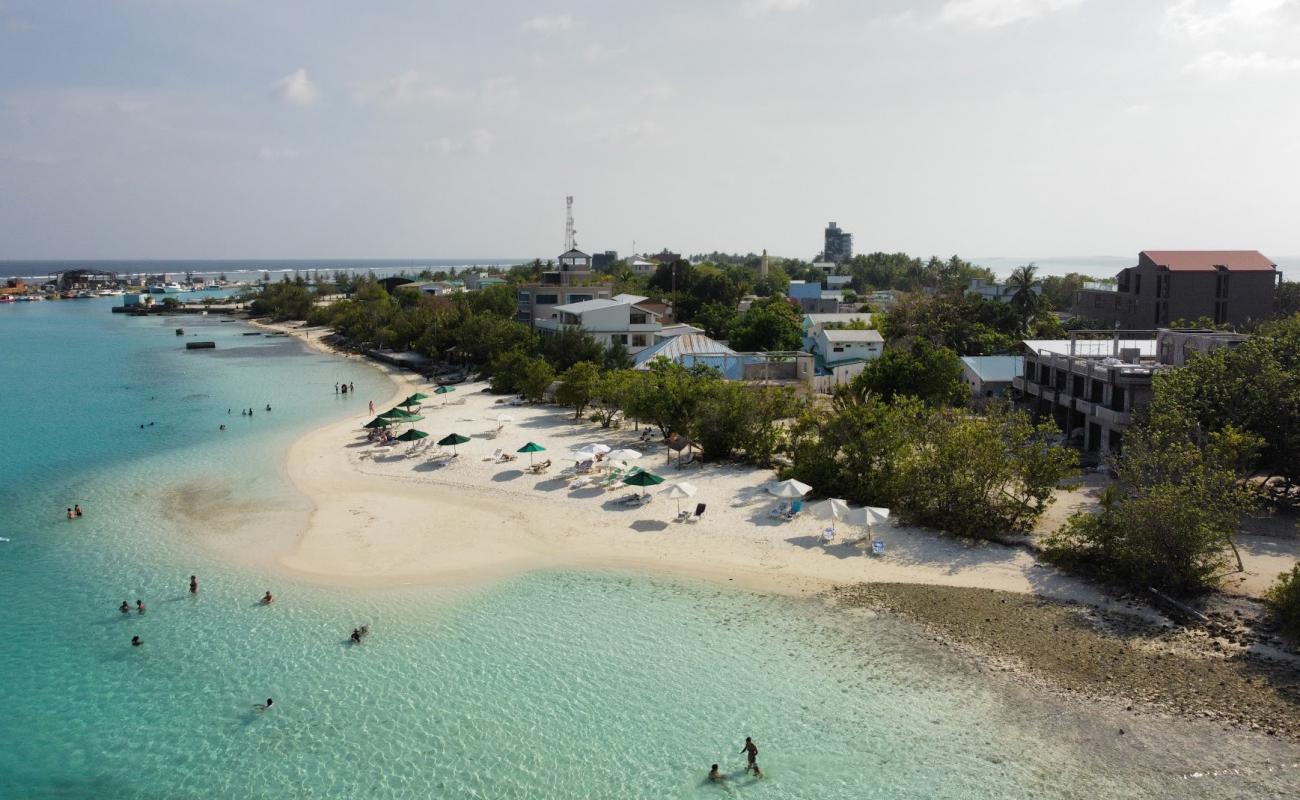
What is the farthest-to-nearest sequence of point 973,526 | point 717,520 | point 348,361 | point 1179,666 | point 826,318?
point 348,361
point 826,318
point 717,520
point 973,526
point 1179,666

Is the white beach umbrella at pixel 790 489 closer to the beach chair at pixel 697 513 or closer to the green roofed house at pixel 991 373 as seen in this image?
the beach chair at pixel 697 513

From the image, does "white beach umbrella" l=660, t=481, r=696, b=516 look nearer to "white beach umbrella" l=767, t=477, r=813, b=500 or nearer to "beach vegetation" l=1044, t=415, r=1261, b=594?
"white beach umbrella" l=767, t=477, r=813, b=500

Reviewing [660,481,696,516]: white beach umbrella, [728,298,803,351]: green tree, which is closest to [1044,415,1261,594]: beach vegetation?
[660,481,696,516]: white beach umbrella

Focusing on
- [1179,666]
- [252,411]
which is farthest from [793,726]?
[252,411]

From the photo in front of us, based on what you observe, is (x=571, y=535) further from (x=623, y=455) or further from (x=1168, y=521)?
(x=1168, y=521)

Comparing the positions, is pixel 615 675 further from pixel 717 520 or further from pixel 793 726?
pixel 717 520

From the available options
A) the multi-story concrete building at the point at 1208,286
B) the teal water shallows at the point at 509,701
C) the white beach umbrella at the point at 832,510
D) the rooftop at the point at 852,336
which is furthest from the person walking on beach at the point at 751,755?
the multi-story concrete building at the point at 1208,286
